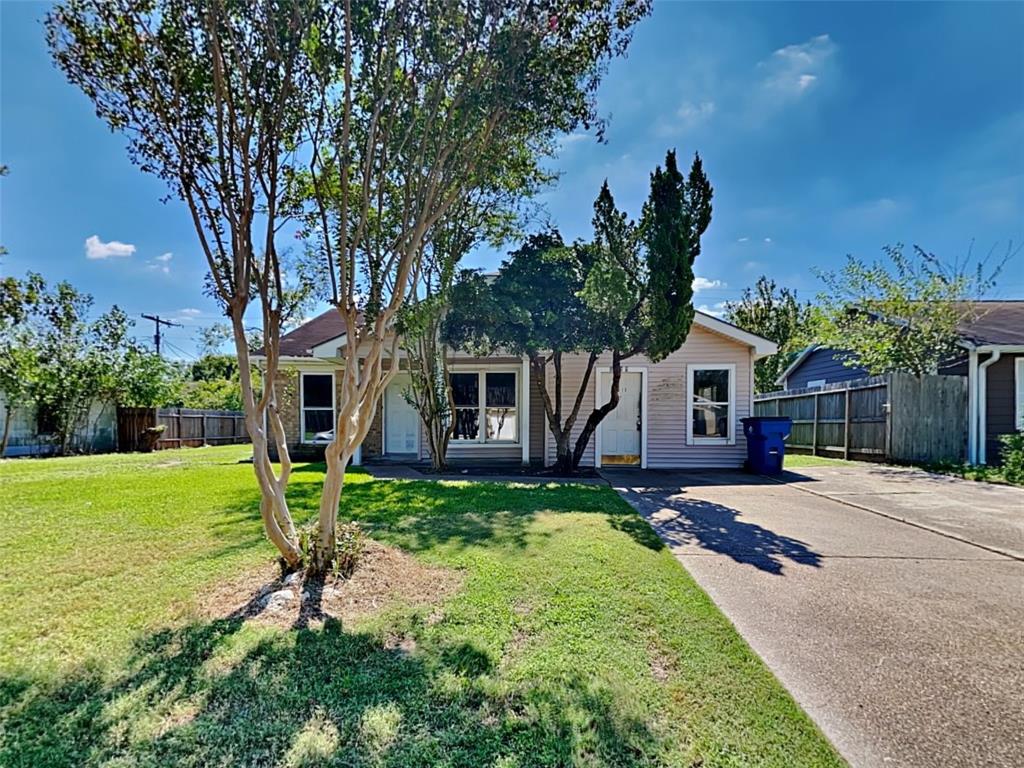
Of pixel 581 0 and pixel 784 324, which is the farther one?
pixel 784 324

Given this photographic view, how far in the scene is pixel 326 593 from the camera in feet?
12.3

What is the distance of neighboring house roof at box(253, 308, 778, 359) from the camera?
11.7 m

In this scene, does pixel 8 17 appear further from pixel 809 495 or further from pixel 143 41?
pixel 809 495

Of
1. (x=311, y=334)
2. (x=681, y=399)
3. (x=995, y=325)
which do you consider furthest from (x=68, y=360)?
(x=995, y=325)

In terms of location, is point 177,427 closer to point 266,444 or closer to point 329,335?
point 329,335

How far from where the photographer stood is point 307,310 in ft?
45.4

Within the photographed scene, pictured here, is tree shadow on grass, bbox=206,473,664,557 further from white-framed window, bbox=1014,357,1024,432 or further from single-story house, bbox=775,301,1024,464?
white-framed window, bbox=1014,357,1024,432

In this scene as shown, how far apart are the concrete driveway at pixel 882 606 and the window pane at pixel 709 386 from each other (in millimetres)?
4531

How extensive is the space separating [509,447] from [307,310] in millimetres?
6690

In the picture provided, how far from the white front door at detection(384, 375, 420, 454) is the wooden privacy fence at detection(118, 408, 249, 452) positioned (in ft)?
19.0

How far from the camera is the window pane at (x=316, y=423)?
46.1 feet

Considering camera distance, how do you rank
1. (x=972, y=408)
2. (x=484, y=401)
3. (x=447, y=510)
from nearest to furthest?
(x=447, y=510)
(x=972, y=408)
(x=484, y=401)

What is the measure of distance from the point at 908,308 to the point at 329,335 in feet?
52.9

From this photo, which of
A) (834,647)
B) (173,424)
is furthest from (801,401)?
(173,424)
